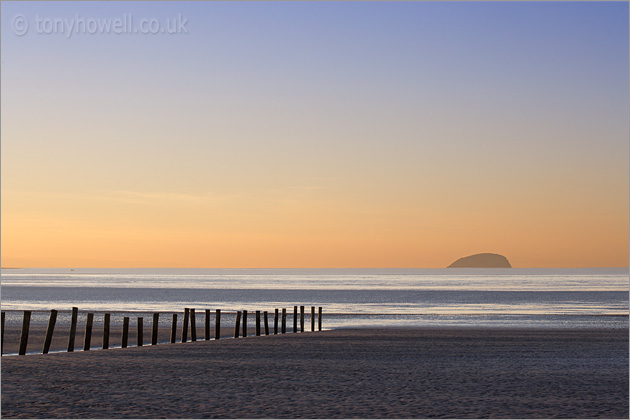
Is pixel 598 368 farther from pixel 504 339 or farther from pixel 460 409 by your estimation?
pixel 504 339

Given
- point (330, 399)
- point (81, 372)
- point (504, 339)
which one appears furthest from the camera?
point (504, 339)

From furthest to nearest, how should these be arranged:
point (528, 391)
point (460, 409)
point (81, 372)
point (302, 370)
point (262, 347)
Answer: point (262, 347) → point (302, 370) → point (81, 372) → point (528, 391) → point (460, 409)

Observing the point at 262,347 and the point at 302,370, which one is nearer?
the point at 302,370

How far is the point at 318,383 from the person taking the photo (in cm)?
1797

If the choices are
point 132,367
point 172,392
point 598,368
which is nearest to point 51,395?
point 172,392

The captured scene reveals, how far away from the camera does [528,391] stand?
16.8 m

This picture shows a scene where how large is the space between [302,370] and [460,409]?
725 cm

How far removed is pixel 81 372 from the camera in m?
19.6

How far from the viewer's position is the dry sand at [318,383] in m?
14.1

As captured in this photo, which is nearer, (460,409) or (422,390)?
(460,409)

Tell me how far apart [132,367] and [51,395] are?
5600 millimetres

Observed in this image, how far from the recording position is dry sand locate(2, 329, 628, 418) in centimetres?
1406

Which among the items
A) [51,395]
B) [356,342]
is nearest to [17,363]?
[51,395]

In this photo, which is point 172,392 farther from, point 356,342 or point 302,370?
point 356,342
